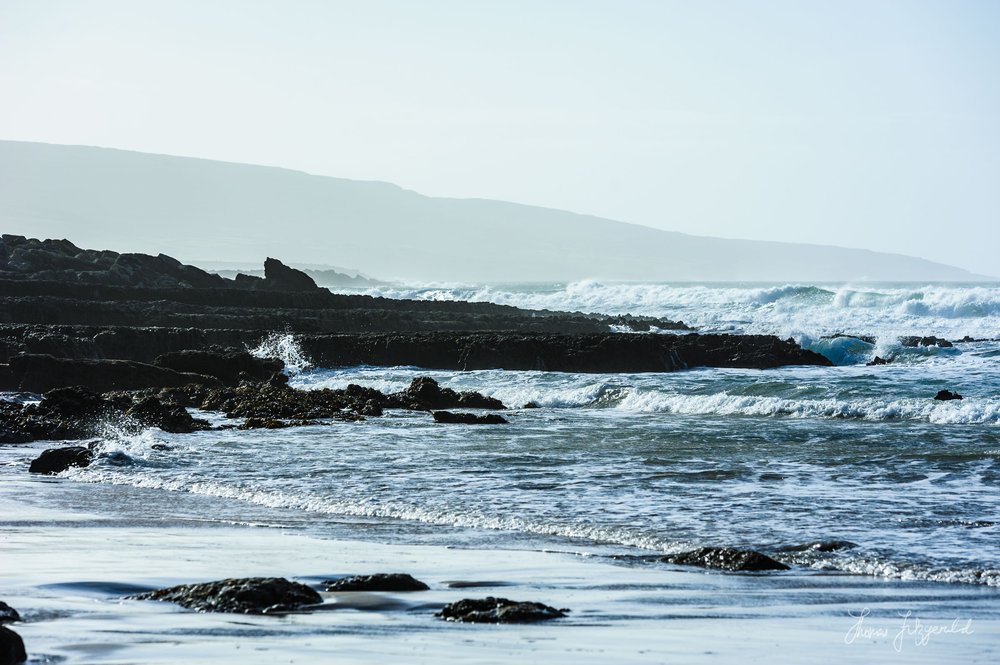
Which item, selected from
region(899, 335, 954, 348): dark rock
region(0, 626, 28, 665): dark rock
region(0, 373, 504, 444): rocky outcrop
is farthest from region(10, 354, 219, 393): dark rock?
region(899, 335, 954, 348): dark rock

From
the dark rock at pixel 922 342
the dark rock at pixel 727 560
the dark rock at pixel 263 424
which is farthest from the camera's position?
the dark rock at pixel 922 342

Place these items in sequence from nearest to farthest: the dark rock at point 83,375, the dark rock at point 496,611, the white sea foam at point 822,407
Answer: the dark rock at point 496,611, the white sea foam at point 822,407, the dark rock at point 83,375

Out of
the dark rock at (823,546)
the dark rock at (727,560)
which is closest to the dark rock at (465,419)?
the dark rock at (823,546)

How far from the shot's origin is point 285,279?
157 ft

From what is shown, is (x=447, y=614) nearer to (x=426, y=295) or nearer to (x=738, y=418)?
(x=738, y=418)

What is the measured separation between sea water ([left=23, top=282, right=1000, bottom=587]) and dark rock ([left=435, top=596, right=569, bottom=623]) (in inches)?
88.5

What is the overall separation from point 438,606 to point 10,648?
2.24 metres

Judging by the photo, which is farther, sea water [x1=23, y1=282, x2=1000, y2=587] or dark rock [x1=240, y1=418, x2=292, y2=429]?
dark rock [x1=240, y1=418, x2=292, y2=429]

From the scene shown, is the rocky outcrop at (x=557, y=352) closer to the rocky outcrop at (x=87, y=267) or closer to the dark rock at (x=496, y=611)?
the rocky outcrop at (x=87, y=267)

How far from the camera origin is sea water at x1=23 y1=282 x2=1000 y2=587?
904cm

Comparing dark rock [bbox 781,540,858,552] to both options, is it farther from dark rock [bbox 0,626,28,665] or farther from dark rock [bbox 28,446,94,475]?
dark rock [bbox 28,446,94,475]

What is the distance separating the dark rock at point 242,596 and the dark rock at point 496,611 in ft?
2.44

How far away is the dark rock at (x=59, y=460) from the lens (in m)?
12.9

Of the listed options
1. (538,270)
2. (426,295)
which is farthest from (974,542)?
(538,270)
